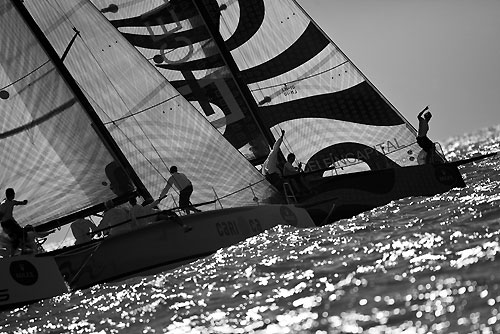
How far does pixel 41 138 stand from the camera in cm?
1544

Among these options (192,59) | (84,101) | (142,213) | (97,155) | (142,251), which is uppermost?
(192,59)

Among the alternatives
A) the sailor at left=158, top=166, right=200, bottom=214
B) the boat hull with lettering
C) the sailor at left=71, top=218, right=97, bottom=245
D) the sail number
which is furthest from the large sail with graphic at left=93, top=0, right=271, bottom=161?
the boat hull with lettering

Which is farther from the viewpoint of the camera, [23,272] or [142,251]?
[142,251]

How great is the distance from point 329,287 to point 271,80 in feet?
31.2

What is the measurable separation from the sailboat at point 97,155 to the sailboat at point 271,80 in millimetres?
2623

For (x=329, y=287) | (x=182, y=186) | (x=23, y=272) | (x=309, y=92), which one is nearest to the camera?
(x=329, y=287)

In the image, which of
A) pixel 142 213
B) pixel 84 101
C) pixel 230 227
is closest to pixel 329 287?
pixel 230 227

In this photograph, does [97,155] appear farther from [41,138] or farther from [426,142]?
[426,142]

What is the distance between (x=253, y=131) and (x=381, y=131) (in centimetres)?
234

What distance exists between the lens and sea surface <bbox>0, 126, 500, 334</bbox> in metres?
8.98

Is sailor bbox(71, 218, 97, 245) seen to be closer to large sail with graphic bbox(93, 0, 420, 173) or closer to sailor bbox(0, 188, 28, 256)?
sailor bbox(0, 188, 28, 256)

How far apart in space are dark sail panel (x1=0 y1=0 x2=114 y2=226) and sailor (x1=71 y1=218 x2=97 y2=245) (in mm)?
399

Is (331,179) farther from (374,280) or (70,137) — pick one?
(374,280)

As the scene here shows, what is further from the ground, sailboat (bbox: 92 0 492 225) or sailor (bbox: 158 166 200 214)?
sailboat (bbox: 92 0 492 225)
